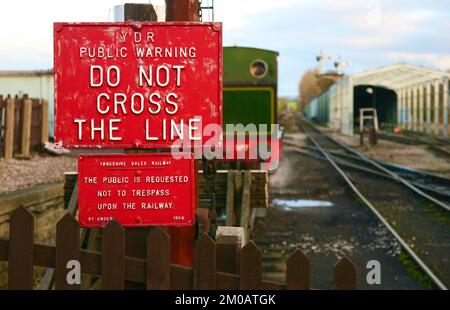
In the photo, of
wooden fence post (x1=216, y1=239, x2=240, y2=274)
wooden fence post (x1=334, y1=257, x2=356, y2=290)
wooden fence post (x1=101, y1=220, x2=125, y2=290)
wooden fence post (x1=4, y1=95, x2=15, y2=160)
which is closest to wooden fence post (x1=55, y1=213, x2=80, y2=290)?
wooden fence post (x1=101, y1=220, x2=125, y2=290)

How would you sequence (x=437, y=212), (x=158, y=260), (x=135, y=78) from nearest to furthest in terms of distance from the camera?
(x=158, y=260)
(x=135, y=78)
(x=437, y=212)

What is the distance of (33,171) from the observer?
43.2 ft

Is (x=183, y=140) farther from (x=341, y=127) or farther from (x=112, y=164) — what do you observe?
(x=341, y=127)

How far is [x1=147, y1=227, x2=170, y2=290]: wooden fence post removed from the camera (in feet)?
9.86

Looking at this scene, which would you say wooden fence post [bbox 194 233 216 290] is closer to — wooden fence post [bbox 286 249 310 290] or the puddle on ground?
wooden fence post [bbox 286 249 310 290]

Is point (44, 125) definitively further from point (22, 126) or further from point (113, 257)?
point (113, 257)

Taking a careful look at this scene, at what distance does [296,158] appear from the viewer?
76.6 feet

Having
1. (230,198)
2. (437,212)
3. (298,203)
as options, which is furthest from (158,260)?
(298,203)

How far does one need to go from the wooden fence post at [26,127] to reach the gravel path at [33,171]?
343 mm

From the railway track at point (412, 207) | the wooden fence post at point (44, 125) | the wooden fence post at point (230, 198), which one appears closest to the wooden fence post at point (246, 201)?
the wooden fence post at point (230, 198)

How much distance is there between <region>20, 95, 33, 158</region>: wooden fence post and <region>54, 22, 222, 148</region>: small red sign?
13.5 meters

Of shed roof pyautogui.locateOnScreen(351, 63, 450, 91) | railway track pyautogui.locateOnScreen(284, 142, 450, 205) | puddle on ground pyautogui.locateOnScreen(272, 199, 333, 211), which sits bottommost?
puddle on ground pyautogui.locateOnScreen(272, 199, 333, 211)

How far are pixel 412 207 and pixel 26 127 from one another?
34.8 ft

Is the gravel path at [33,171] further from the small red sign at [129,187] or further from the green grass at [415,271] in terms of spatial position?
the small red sign at [129,187]
